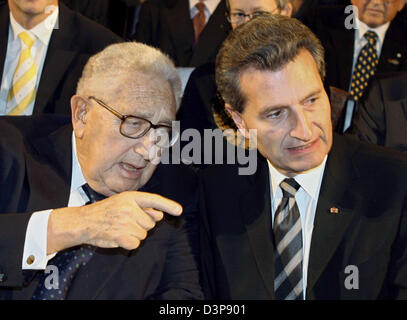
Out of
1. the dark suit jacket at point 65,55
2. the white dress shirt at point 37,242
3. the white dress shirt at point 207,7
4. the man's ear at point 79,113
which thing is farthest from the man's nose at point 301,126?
the white dress shirt at point 207,7

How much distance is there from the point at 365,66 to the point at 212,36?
1038 millimetres

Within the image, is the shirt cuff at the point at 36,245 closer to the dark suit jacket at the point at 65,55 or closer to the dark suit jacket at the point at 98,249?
the dark suit jacket at the point at 98,249

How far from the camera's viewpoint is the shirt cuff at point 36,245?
8.07ft

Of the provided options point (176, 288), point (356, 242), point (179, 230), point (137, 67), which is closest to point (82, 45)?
point (137, 67)

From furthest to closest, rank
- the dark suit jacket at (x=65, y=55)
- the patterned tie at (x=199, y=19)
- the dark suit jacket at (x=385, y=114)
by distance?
1. the patterned tie at (x=199, y=19)
2. the dark suit jacket at (x=65, y=55)
3. the dark suit jacket at (x=385, y=114)

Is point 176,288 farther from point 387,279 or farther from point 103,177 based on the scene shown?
point 387,279

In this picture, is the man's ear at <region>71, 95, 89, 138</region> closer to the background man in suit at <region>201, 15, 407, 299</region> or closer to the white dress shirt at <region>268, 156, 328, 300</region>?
the background man in suit at <region>201, 15, 407, 299</region>

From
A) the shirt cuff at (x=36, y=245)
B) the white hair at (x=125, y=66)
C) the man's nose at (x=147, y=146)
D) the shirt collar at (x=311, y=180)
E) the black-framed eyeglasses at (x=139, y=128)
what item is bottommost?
the shirt cuff at (x=36, y=245)

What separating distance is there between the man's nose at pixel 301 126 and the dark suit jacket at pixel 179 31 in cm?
192

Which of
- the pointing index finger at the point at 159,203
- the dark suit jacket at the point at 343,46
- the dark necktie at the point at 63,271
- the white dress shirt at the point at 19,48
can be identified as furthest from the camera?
the dark suit jacket at the point at 343,46

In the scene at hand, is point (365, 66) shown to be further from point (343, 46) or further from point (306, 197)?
point (306, 197)

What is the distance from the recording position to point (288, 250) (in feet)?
8.46

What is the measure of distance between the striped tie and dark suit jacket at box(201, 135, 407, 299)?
1.51 m

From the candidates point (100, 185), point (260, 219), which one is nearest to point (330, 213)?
point (260, 219)
